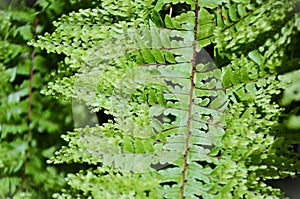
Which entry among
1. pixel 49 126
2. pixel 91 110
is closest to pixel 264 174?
pixel 91 110

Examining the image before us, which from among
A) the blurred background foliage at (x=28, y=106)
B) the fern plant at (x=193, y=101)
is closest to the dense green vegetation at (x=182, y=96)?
the fern plant at (x=193, y=101)

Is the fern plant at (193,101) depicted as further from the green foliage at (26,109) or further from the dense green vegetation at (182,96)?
the green foliage at (26,109)

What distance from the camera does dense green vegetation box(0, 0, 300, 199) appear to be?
2.64 feet

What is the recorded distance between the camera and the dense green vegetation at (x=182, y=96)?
0.81 metres

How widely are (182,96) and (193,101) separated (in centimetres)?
2

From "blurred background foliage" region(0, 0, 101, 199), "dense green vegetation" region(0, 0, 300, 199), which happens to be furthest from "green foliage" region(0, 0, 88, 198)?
"dense green vegetation" region(0, 0, 300, 199)

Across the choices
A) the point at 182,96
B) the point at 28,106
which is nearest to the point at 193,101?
the point at 182,96

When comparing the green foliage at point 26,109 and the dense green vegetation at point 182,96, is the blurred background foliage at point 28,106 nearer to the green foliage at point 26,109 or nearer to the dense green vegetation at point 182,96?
the green foliage at point 26,109

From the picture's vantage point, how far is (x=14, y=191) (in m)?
1.00

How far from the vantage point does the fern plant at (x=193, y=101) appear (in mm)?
807

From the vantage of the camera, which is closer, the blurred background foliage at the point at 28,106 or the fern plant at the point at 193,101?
the fern plant at the point at 193,101

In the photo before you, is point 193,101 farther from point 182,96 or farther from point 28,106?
point 28,106

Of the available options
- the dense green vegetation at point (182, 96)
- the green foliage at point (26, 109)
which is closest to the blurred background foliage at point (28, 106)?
the green foliage at point (26, 109)

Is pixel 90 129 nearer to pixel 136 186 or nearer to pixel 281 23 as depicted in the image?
pixel 136 186
